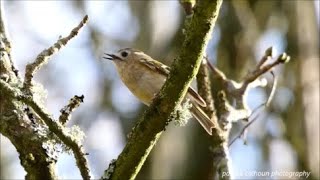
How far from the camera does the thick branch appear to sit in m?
2.16

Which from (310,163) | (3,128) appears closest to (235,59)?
(310,163)

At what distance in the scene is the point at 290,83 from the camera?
688cm

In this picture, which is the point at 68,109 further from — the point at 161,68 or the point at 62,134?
the point at 161,68

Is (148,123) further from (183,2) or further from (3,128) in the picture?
(183,2)

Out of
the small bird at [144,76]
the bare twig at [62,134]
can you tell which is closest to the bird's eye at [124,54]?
the small bird at [144,76]

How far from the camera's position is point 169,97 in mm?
2287

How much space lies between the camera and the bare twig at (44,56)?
2401 mm

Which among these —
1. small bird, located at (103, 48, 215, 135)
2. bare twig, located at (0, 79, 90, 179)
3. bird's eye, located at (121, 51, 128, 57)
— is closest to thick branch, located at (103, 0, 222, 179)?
bare twig, located at (0, 79, 90, 179)

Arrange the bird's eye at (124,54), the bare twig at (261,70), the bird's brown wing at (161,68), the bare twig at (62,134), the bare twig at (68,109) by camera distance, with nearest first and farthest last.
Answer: the bare twig at (62,134) → the bare twig at (68,109) → the bare twig at (261,70) → the bird's brown wing at (161,68) → the bird's eye at (124,54)

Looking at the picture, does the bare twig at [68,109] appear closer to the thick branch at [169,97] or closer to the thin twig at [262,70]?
the thick branch at [169,97]

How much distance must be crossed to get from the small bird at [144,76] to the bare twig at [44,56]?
60.2 inches

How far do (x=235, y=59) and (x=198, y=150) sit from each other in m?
1.23

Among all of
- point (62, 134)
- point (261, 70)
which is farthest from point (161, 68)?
point (62, 134)

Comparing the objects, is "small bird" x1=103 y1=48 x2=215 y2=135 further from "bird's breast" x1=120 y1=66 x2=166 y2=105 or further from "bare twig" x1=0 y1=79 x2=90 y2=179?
"bare twig" x1=0 y1=79 x2=90 y2=179
